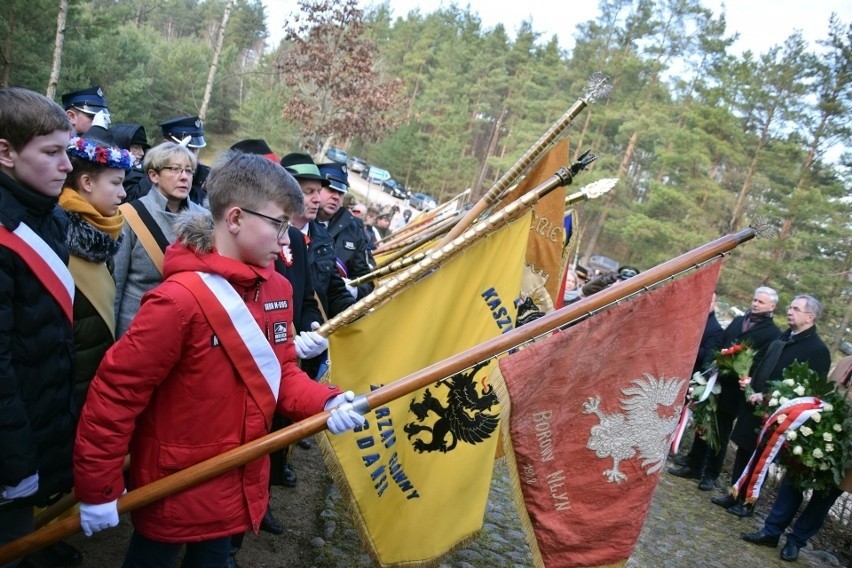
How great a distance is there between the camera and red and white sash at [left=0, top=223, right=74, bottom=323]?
6.50 feet

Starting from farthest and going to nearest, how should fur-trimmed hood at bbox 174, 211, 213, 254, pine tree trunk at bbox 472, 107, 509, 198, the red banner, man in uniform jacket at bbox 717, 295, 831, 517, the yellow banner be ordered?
1. pine tree trunk at bbox 472, 107, 509, 198
2. man in uniform jacket at bbox 717, 295, 831, 517
3. the yellow banner
4. the red banner
5. fur-trimmed hood at bbox 174, 211, 213, 254

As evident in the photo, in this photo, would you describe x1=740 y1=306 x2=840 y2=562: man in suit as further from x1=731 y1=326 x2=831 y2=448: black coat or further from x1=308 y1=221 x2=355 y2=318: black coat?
x1=308 y1=221 x2=355 y2=318: black coat

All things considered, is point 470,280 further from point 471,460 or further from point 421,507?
point 421,507

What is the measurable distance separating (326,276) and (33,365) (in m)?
2.27

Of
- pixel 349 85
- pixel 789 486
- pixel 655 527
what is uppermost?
pixel 349 85

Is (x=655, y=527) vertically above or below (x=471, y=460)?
below

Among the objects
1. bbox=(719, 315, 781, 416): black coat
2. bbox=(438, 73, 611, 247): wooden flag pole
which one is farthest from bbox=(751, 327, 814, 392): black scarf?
bbox=(438, 73, 611, 247): wooden flag pole

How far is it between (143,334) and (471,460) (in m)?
1.70

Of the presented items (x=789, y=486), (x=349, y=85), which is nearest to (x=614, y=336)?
(x=789, y=486)

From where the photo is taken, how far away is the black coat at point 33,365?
192cm

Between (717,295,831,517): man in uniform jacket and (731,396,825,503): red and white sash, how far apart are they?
1.57 ft

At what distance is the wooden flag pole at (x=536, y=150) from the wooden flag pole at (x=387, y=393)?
3.27ft

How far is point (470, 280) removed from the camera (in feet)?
9.89

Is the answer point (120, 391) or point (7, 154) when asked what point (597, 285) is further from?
point (7, 154)
